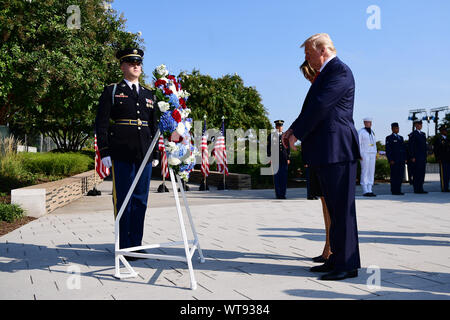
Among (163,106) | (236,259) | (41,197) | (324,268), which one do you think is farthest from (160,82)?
(41,197)

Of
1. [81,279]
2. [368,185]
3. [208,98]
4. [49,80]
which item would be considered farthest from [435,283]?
[208,98]

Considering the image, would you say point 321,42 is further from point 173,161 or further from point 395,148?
point 395,148

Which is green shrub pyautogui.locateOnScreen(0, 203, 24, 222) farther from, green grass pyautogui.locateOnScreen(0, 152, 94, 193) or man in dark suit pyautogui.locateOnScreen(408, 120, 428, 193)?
man in dark suit pyautogui.locateOnScreen(408, 120, 428, 193)

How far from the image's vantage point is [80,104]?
610 inches

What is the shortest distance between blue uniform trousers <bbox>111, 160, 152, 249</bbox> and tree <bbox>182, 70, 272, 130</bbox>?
32.5 m

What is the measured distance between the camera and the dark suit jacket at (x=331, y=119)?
3.72 m

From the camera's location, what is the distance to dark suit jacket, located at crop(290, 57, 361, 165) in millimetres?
3723

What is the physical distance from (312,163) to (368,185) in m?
9.15

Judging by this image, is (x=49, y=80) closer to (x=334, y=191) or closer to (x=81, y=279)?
(x=81, y=279)

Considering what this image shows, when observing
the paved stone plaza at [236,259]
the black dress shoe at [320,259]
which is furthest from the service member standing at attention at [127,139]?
the black dress shoe at [320,259]

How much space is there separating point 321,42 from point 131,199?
2.60m

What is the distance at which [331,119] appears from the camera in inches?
148

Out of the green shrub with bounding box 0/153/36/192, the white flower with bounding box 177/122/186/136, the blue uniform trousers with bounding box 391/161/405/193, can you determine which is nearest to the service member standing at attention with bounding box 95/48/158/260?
the white flower with bounding box 177/122/186/136

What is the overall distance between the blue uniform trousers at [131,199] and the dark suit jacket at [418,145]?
11.1 metres
